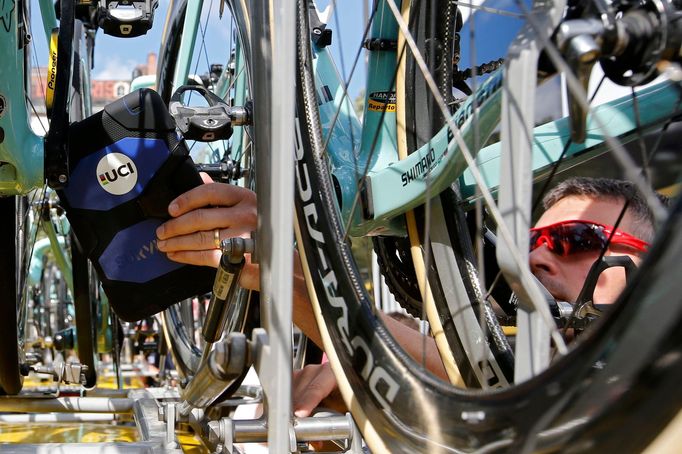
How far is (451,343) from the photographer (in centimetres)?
83

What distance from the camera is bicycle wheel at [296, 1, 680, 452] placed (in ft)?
1.20

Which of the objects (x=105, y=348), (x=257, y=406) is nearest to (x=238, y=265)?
(x=257, y=406)

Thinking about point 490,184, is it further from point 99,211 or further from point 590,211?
point 99,211

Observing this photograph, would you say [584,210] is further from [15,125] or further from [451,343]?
[15,125]

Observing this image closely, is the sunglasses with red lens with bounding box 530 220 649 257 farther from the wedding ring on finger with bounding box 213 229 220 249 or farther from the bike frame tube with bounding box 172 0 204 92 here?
the bike frame tube with bounding box 172 0 204 92

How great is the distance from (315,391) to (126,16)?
2.22ft

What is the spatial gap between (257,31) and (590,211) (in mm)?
529

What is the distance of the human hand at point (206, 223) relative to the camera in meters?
0.88

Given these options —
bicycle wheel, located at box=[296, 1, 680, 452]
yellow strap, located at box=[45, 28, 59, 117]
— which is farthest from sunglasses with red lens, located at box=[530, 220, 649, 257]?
yellow strap, located at box=[45, 28, 59, 117]

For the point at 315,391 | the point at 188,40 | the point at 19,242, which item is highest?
the point at 188,40

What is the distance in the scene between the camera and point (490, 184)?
875 millimetres

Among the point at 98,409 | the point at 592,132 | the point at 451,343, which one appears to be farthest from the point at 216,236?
the point at 98,409

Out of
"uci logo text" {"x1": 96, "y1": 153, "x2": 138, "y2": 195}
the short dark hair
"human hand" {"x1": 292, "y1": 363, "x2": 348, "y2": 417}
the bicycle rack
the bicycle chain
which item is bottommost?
the bicycle rack

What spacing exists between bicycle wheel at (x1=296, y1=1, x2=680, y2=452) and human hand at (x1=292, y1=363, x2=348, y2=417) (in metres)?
0.26
